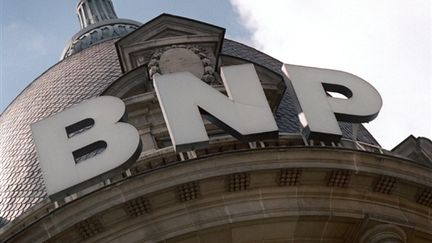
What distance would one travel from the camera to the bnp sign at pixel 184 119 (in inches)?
746

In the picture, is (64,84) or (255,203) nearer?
(255,203)

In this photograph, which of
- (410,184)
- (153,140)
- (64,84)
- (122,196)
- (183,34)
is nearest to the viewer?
(122,196)

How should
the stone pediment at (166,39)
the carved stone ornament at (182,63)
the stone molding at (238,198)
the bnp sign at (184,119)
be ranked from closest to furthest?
the stone molding at (238,198), the bnp sign at (184,119), the carved stone ornament at (182,63), the stone pediment at (166,39)

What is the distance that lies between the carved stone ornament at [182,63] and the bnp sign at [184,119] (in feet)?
11.2

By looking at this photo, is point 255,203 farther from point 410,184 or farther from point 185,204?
point 410,184

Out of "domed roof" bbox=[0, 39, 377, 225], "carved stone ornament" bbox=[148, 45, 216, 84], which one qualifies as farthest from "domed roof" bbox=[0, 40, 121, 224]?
"carved stone ornament" bbox=[148, 45, 216, 84]

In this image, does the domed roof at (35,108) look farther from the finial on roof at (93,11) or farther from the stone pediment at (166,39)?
the finial on roof at (93,11)

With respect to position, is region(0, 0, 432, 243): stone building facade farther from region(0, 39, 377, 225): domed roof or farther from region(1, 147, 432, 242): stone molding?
region(0, 39, 377, 225): domed roof

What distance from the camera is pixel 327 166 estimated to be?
62.6ft

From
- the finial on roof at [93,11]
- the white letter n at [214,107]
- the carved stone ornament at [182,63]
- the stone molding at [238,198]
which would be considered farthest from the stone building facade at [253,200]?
the finial on roof at [93,11]

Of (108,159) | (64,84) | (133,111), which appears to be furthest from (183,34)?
(108,159)

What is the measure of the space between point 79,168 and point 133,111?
5.69m

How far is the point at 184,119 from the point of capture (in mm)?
19594

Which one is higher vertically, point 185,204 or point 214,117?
point 214,117
